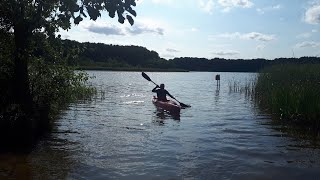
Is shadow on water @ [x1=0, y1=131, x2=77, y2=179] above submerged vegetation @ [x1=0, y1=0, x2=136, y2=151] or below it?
below

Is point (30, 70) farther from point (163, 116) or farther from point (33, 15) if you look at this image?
point (163, 116)

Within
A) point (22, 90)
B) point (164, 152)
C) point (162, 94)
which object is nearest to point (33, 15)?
point (22, 90)

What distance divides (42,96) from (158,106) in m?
9.22

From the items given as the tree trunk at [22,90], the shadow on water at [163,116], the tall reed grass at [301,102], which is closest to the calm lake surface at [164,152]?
the shadow on water at [163,116]

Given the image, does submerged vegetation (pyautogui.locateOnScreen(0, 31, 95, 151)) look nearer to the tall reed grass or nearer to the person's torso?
the tall reed grass

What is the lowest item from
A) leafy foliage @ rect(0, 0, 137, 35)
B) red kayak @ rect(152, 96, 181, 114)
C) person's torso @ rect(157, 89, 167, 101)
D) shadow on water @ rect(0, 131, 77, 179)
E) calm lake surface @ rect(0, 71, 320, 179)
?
calm lake surface @ rect(0, 71, 320, 179)

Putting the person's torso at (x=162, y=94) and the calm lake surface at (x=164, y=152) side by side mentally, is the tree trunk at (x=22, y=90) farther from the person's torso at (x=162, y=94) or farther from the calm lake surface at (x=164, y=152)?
the person's torso at (x=162, y=94)

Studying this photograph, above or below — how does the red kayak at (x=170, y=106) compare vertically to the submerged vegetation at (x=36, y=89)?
below

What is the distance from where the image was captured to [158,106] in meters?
20.1

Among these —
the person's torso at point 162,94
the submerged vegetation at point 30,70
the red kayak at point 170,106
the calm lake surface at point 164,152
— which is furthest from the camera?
the person's torso at point 162,94

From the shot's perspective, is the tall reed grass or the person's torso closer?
the tall reed grass

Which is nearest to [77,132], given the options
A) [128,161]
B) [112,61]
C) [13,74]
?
[13,74]

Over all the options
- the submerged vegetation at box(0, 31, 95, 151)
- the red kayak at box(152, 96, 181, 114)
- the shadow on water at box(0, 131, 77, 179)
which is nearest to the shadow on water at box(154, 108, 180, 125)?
the red kayak at box(152, 96, 181, 114)

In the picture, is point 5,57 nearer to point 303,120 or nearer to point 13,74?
point 13,74
